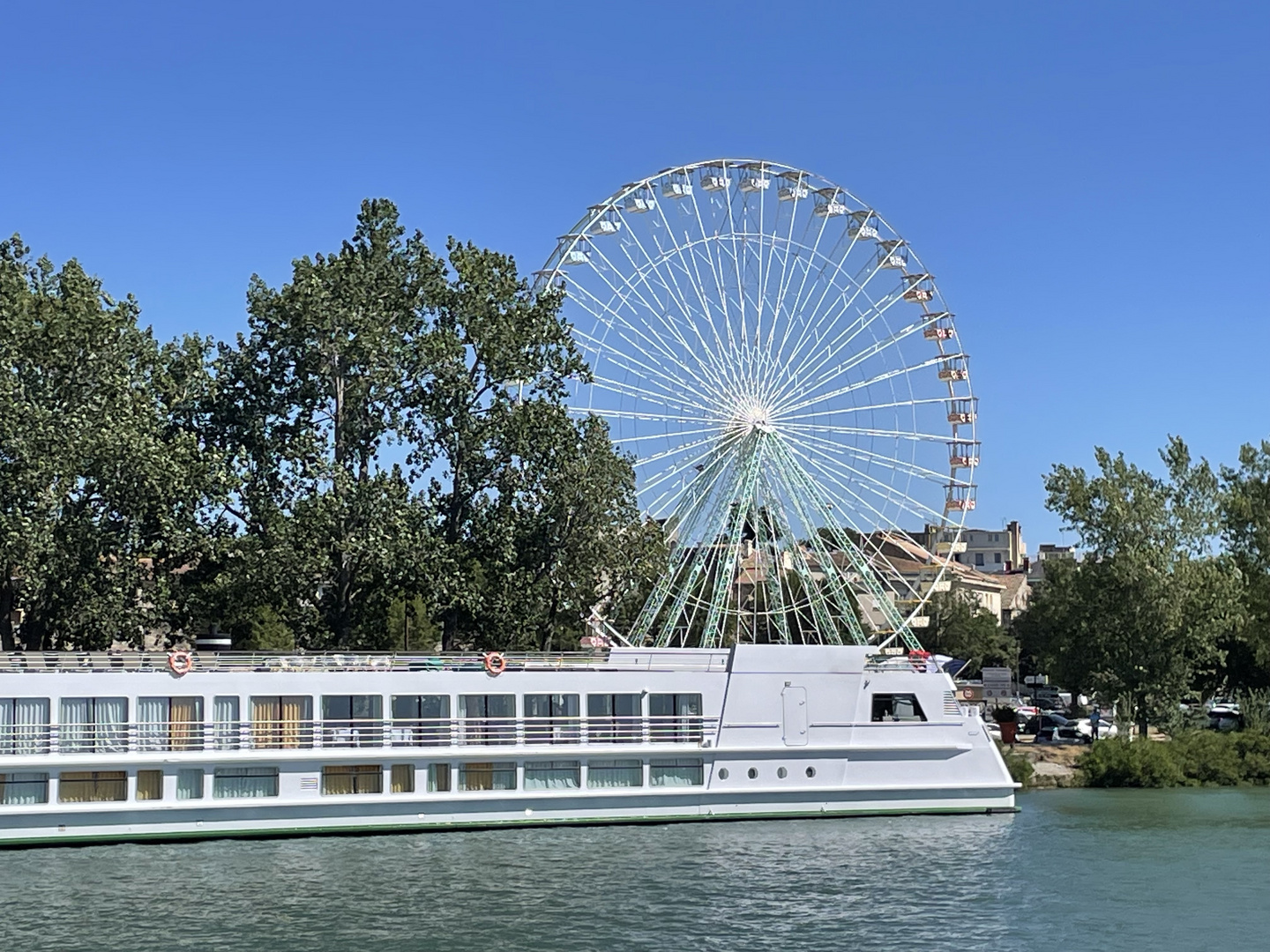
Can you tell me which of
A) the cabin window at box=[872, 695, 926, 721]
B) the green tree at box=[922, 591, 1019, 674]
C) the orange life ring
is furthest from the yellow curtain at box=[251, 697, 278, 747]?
the green tree at box=[922, 591, 1019, 674]

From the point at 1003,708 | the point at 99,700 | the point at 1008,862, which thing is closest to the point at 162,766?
the point at 99,700

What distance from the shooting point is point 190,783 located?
37.2 meters

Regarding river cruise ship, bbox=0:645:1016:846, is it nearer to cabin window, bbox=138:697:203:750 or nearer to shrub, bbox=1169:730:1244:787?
cabin window, bbox=138:697:203:750

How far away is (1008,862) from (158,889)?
16.2 meters

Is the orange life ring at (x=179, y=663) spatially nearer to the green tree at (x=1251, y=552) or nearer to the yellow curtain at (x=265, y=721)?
the yellow curtain at (x=265, y=721)

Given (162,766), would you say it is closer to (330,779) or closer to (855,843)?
(330,779)

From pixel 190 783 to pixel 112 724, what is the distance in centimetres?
208

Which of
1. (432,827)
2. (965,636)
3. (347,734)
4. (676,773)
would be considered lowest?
(432,827)

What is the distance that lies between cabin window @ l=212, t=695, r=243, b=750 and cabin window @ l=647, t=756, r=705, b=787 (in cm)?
942

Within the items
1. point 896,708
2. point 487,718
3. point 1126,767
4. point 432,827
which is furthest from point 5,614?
point 1126,767

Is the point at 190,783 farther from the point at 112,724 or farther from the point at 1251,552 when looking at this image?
the point at 1251,552

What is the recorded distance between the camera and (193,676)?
124ft

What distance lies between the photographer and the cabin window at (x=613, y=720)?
40094 millimetres

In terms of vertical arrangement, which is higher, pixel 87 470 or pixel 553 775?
pixel 87 470
